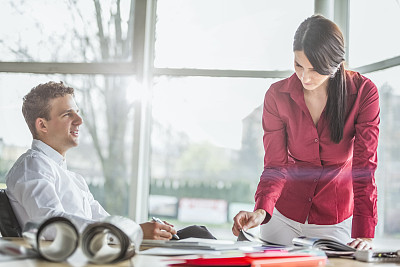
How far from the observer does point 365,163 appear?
5.90ft

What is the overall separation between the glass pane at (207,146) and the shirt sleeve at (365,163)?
5.50 ft

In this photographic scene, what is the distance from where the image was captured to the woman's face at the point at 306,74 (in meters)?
1.88

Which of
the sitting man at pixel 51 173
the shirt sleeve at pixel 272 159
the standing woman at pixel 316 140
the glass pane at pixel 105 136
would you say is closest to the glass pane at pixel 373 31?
the standing woman at pixel 316 140

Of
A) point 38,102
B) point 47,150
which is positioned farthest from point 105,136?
point 47,150

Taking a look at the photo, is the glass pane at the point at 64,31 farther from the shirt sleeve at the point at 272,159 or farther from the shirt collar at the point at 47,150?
the shirt sleeve at the point at 272,159

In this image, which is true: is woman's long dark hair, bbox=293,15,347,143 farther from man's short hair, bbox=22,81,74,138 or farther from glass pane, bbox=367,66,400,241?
glass pane, bbox=367,66,400,241

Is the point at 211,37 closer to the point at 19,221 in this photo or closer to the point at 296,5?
the point at 296,5

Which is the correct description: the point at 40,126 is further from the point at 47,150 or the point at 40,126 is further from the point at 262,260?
the point at 262,260

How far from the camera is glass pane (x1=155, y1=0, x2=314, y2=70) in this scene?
3.54 metres

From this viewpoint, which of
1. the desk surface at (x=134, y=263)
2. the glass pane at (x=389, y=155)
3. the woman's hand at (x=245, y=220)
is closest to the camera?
the desk surface at (x=134, y=263)

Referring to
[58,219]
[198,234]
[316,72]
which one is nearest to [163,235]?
[198,234]

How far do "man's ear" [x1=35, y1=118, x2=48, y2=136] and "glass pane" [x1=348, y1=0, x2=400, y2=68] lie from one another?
2.09m

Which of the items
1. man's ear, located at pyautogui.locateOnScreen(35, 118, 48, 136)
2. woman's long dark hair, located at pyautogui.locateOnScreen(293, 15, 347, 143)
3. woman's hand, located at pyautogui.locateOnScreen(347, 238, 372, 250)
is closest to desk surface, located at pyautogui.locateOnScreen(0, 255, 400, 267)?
woman's hand, located at pyautogui.locateOnScreen(347, 238, 372, 250)

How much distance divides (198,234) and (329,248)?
A: 0.52 m
